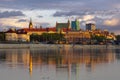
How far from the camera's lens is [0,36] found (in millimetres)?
185375

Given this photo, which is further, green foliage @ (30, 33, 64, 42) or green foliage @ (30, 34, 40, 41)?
green foliage @ (30, 34, 40, 41)

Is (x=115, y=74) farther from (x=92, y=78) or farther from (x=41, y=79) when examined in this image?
(x=41, y=79)

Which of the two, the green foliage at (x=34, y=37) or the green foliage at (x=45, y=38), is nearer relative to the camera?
the green foliage at (x=45, y=38)

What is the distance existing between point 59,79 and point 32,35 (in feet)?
562

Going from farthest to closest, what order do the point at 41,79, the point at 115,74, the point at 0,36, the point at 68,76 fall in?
the point at 0,36
the point at 115,74
the point at 68,76
the point at 41,79

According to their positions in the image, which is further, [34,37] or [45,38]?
[34,37]

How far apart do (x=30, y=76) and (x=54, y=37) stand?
538ft

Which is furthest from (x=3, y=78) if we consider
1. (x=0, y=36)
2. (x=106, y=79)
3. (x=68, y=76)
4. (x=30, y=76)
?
(x=0, y=36)

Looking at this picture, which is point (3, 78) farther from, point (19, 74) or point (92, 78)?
point (92, 78)

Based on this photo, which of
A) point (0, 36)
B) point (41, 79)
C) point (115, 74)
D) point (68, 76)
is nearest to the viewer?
point (41, 79)

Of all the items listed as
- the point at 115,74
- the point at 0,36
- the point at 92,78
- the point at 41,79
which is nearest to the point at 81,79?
the point at 92,78

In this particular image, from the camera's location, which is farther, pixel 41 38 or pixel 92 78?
pixel 41 38

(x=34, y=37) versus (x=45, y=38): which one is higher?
(x=34, y=37)

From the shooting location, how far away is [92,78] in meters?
26.8
